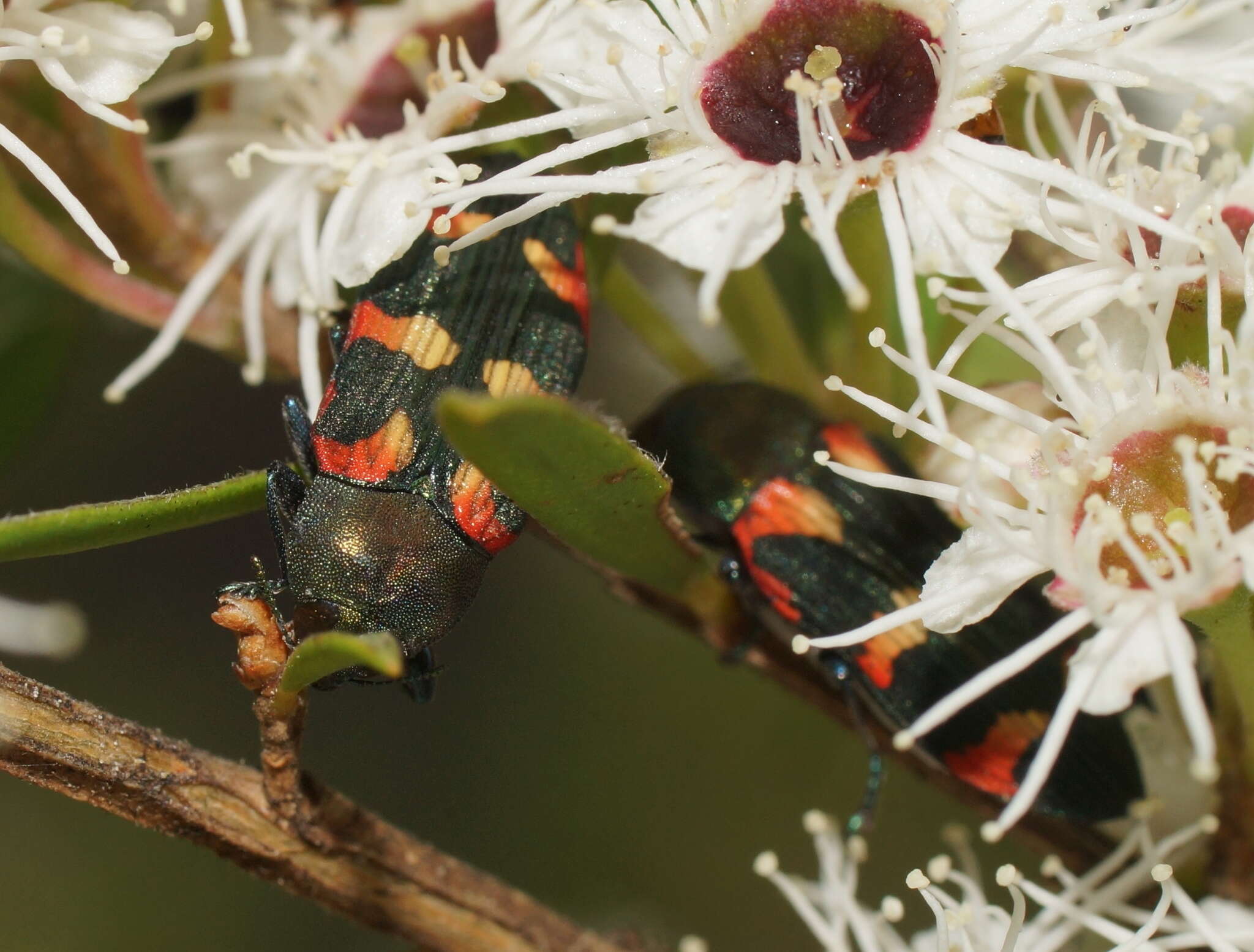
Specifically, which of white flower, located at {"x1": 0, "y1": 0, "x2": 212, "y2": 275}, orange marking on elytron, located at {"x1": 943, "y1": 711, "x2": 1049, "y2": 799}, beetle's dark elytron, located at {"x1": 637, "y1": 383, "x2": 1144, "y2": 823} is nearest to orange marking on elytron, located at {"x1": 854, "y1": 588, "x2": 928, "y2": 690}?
beetle's dark elytron, located at {"x1": 637, "y1": 383, "x2": 1144, "y2": 823}

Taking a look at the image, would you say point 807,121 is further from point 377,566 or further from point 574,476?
point 377,566

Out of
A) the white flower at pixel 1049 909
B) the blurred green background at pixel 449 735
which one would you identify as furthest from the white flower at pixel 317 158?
the white flower at pixel 1049 909

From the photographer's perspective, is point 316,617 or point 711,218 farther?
point 316,617

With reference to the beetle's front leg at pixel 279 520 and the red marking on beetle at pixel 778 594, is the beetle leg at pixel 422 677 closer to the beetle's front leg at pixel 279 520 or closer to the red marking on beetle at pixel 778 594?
the beetle's front leg at pixel 279 520

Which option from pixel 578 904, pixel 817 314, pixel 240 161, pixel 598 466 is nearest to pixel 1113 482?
pixel 598 466

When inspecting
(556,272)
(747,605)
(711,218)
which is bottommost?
(747,605)

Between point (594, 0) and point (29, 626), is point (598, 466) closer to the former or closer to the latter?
point (594, 0)

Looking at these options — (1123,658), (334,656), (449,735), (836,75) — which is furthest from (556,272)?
(449,735)
